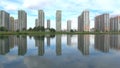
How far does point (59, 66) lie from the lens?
454 inches

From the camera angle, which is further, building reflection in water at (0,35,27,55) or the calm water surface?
building reflection in water at (0,35,27,55)

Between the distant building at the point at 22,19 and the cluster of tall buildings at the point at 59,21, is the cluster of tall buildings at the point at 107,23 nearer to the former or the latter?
the cluster of tall buildings at the point at 59,21

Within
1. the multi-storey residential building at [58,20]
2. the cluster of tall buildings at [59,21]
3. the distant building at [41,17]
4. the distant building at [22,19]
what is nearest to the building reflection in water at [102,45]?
the cluster of tall buildings at [59,21]

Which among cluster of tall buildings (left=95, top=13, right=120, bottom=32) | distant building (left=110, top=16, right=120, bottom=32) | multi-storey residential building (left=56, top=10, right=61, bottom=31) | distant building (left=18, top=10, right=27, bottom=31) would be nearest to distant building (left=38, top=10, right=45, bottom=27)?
distant building (left=18, top=10, right=27, bottom=31)

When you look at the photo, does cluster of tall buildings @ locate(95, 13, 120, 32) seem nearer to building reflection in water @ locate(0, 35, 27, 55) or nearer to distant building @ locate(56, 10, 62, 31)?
distant building @ locate(56, 10, 62, 31)

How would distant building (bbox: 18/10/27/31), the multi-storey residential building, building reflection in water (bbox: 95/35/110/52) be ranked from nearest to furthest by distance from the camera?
building reflection in water (bbox: 95/35/110/52) → distant building (bbox: 18/10/27/31) → the multi-storey residential building

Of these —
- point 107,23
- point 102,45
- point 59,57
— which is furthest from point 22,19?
point 59,57

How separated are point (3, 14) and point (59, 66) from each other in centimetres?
15764

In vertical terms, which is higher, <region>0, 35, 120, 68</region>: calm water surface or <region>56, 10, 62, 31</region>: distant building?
<region>56, 10, 62, 31</region>: distant building

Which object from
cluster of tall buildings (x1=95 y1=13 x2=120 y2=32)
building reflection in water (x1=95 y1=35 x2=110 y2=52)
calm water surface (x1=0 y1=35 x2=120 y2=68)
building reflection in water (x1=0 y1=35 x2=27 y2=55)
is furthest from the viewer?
cluster of tall buildings (x1=95 y1=13 x2=120 y2=32)

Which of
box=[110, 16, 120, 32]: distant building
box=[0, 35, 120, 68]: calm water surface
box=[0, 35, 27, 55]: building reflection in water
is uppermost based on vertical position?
box=[110, 16, 120, 32]: distant building

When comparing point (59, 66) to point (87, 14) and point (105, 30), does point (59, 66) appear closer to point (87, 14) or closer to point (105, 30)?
point (87, 14)

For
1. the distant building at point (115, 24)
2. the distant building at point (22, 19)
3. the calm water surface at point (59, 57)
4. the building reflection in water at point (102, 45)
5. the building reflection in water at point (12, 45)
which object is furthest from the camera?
the distant building at point (115, 24)

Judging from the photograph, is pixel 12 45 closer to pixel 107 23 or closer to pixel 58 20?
pixel 58 20
